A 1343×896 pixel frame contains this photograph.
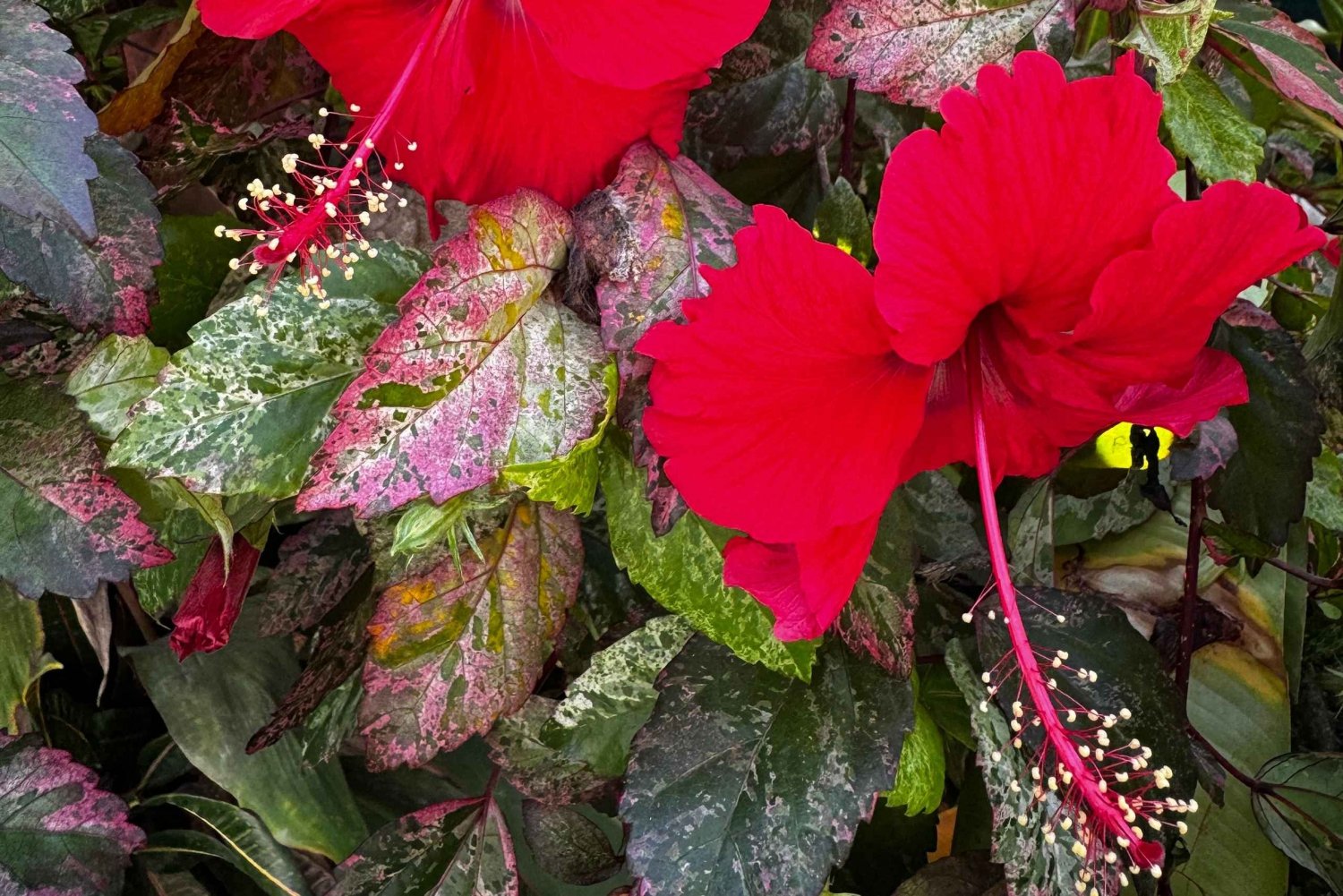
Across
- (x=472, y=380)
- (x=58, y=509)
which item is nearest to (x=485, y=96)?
(x=472, y=380)

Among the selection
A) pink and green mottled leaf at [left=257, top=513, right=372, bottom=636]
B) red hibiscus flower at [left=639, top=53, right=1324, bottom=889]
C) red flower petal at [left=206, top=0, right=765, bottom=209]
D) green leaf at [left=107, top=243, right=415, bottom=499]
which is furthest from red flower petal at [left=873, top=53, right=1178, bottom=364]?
pink and green mottled leaf at [left=257, top=513, right=372, bottom=636]

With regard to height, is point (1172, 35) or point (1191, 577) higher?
point (1172, 35)

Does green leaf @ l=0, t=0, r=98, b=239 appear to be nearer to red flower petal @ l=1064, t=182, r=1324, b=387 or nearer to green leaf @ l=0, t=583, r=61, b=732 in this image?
green leaf @ l=0, t=583, r=61, b=732

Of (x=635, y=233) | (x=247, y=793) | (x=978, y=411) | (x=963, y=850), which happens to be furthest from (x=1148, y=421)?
(x=247, y=793)

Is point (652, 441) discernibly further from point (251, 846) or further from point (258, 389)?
point (251, 846)

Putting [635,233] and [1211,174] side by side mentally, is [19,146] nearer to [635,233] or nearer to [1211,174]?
[635,233]

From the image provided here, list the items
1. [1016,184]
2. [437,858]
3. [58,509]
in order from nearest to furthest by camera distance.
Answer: [1016,184]
[58,509]
[437,858]

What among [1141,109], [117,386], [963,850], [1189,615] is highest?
[1141,109]
